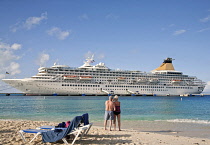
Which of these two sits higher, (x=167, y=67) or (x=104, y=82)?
(x=167, y=67)

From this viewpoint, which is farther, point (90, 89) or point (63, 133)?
point (90, 89)

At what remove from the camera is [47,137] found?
6.33 meters

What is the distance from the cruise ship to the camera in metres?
54.0

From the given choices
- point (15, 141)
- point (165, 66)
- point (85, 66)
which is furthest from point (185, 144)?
point (165, 66)

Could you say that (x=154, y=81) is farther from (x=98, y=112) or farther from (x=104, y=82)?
(x=98, y=112)

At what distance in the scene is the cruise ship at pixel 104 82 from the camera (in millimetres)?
54000

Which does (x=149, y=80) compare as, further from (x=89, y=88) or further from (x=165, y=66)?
(x=89, y=88)

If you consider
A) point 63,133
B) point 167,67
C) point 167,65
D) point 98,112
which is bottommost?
point 98,112

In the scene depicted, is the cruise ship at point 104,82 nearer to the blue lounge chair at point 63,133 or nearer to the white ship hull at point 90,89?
the white ship hull at point 90,89

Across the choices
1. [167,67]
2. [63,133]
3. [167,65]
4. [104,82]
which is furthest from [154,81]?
[63,133]

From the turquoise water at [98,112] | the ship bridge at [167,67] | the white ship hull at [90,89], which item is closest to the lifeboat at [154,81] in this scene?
the white ship hull at [90,89]

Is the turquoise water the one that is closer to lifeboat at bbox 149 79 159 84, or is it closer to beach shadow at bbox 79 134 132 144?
beach shadow at bbox 79 134 132 144

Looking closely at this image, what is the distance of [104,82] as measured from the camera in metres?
60.1

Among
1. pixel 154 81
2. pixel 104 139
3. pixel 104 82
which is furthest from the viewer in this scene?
pixel 154 81
